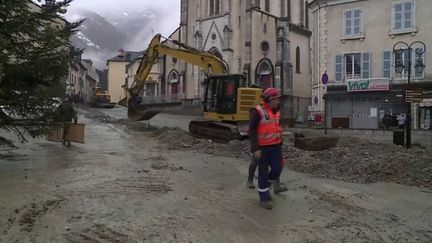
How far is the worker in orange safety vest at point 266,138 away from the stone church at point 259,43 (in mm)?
40425

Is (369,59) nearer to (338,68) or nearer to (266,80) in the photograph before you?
(338,68)

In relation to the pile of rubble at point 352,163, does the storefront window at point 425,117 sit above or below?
above

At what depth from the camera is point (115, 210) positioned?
26.3 feet

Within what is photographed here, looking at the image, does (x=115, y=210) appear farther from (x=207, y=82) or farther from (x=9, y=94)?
(x=207, y=82)

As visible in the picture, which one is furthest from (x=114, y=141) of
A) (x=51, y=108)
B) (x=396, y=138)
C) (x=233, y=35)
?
(x=233, y=35)

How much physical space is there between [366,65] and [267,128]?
98.9 feet

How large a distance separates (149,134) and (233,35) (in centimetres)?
3197

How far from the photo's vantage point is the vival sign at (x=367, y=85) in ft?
116

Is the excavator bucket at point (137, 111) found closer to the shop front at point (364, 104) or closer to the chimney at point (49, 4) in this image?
the chimney at point (49, 4)

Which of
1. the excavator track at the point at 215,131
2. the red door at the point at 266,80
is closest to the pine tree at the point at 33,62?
the excavator track at the point at 215,131

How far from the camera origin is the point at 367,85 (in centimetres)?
3597

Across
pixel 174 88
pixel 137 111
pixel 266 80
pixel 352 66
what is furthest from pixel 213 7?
pixel 137 111

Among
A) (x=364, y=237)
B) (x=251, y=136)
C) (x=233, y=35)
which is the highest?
(x=233, y=35)

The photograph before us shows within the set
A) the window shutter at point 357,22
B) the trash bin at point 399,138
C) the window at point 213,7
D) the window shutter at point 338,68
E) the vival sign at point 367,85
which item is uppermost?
the window at point 213,7
